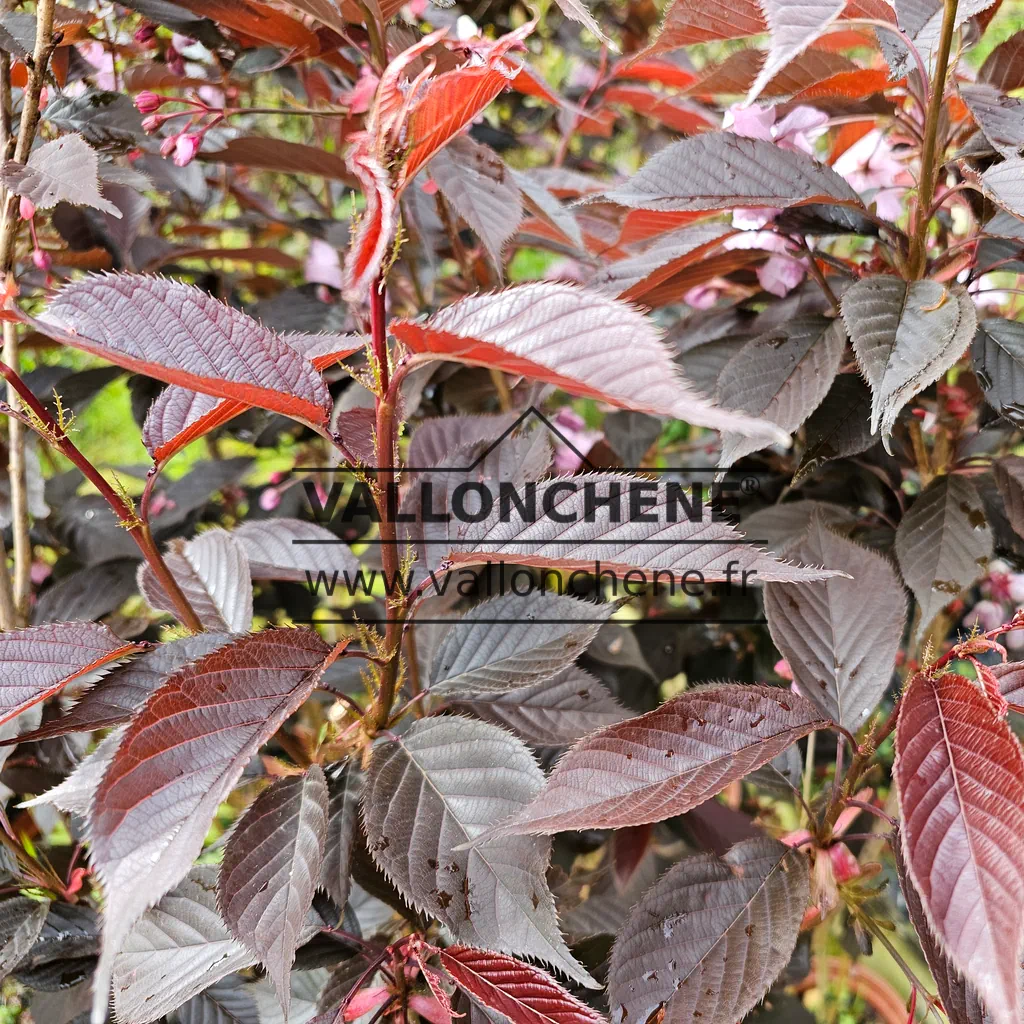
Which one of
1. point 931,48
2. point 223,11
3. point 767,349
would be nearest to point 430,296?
point 223,11

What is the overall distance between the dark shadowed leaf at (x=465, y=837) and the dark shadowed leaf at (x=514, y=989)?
0.03 meters

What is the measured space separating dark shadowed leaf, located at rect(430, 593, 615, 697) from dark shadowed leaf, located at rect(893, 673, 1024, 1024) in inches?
9.1

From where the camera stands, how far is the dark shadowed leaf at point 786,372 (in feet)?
2.28

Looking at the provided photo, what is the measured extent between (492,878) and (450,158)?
0.64 metres

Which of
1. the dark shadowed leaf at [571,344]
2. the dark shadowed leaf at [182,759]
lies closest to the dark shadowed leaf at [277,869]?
the dark shadowed leaf at [182,759]

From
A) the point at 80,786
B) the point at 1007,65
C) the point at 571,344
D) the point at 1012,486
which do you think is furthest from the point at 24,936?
the point at 1007,65

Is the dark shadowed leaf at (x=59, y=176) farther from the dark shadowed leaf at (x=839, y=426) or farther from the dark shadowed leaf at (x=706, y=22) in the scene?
the dark shadowed leaf at (x=839, y=426)

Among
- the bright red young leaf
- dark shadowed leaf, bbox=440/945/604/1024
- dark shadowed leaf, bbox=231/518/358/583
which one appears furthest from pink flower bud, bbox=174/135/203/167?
dark shadowed leaf, bbox=440/945/604/1024

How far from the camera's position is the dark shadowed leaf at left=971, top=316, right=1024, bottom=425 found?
69cm

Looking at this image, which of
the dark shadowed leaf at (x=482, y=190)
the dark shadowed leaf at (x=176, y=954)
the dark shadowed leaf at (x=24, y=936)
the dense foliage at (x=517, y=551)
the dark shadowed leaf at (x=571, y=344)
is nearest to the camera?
the dark shadowed leaf at (x=571, y=344)

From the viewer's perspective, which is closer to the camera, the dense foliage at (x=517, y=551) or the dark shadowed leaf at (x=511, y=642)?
the dense foliage at (x=517, y=551)

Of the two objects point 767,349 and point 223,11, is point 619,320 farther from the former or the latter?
point 223,11

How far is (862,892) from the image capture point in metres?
0.66

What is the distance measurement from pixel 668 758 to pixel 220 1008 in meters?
0.48
